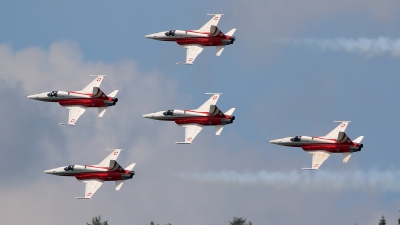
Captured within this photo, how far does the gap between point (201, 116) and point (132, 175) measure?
508 inches

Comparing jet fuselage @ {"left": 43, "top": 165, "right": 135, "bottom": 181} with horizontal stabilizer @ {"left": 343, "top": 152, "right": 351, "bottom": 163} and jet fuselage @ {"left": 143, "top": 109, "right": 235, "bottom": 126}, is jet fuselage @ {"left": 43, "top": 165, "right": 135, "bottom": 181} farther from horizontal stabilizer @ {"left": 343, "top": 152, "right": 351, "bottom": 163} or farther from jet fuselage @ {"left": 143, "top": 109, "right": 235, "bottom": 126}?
horizontal stabilizer @ {"left": 343, "top": 152, "right": 351, "bottom": 163}

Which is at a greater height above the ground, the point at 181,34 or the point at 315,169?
the point at 181,34

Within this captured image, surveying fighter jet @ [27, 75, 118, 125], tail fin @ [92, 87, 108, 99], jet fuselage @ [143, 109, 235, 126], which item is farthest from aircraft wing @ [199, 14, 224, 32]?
tail fin @ [92, 87, 108, 99]

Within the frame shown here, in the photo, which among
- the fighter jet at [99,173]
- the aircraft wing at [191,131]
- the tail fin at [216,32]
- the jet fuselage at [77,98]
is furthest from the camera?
the tail fin at [216,32]

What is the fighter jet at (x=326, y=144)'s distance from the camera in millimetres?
175000

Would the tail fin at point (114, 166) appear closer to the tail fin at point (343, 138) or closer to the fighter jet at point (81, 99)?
the fighter jet at point (81, 99)

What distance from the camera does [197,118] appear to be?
181 metres

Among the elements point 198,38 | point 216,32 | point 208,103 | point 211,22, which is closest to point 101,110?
point 208,103

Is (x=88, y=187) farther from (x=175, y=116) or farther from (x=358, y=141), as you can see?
(x=358, y=141)

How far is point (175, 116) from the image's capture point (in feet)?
598

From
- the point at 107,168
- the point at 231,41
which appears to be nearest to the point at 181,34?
the point at 231,41

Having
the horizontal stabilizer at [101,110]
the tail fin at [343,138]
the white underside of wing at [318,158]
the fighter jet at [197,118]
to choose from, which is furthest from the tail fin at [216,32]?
the tail fin at [343,138]

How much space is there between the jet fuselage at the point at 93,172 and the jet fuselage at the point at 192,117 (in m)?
10.8

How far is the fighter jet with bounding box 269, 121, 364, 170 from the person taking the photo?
175m
